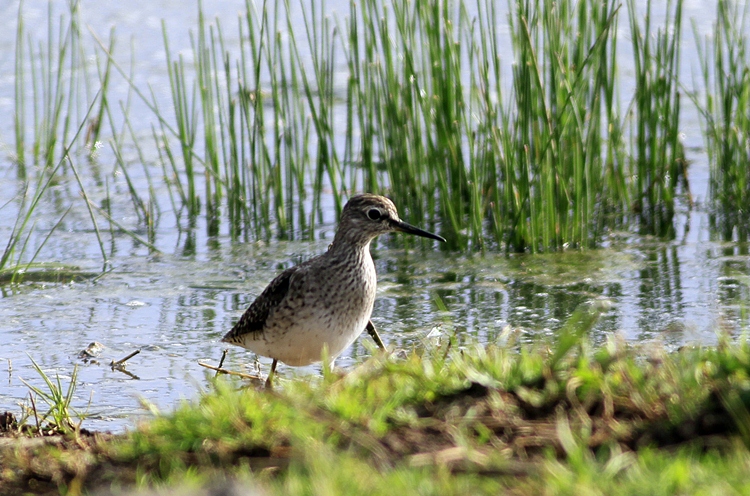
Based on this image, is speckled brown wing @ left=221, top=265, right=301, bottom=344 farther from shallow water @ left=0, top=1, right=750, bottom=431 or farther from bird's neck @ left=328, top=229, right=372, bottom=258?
shallow water @ left=0, top=1, right=750, bottom=431

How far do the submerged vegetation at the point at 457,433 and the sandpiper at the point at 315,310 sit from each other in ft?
4.23

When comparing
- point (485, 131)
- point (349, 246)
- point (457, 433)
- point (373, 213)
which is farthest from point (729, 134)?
point (457, 433)

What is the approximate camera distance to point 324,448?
3.15m

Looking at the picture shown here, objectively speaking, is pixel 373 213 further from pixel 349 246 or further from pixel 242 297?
pixel 242 297

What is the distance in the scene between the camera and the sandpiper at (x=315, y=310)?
5129 mm

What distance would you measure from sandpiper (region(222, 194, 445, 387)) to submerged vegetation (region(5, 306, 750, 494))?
1.29 m

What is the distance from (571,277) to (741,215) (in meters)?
1.84

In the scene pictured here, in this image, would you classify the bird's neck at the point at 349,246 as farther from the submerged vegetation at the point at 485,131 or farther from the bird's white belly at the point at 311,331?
the submerged vegetation at the point at 485,131

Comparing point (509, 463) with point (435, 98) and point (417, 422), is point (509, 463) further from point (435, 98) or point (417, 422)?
point (435, 98)

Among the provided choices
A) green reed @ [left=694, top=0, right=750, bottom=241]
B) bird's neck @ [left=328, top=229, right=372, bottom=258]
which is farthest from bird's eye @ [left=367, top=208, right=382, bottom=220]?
green reed @ [left=694, top=0, right=750, bottom=241]

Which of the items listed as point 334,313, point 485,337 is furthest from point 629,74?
point 334,313

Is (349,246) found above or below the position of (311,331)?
above

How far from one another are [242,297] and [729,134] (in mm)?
3773

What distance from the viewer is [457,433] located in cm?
324
